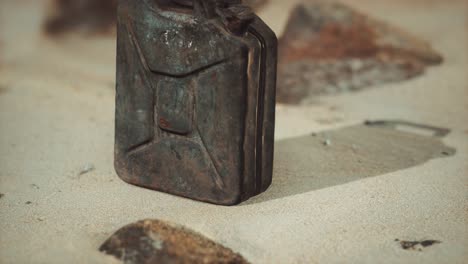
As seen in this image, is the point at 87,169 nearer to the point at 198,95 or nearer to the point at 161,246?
the point at 198,95

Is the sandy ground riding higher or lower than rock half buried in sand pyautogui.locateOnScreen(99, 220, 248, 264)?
lower

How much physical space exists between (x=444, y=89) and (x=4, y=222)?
330 centimetres

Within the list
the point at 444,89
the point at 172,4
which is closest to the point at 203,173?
the point at 172,4

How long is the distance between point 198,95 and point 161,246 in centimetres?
69

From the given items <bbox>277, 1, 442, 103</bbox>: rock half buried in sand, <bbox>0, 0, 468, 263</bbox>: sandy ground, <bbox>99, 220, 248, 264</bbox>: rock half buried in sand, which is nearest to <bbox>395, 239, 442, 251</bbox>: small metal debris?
<bbox>0, 0, 468, 263</bbox>: sandy ground

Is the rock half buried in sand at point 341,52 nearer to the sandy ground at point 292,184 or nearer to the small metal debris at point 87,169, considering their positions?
the sandy ground at point 292,184

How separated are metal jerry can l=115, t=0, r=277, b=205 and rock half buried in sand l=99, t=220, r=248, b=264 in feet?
1.24

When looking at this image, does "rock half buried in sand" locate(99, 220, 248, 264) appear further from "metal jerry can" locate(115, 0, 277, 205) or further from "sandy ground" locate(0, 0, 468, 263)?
"metal jerry can" locate(115, 0, 277, 205)

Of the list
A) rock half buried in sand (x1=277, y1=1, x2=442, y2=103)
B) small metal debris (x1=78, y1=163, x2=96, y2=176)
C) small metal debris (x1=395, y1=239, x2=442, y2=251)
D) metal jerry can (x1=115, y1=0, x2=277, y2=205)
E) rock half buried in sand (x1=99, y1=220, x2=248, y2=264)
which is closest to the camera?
rock half buried in sand (x1=99, y1=220, x2=248, y2=264)

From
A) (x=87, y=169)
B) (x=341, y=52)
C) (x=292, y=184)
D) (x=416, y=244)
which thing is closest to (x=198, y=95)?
(x=292, y=184)

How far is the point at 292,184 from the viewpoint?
3248mm

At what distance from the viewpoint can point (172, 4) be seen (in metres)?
2.96

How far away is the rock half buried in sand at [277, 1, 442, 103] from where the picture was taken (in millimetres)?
5176

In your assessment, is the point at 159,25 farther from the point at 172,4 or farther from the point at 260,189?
the point at 260,189
